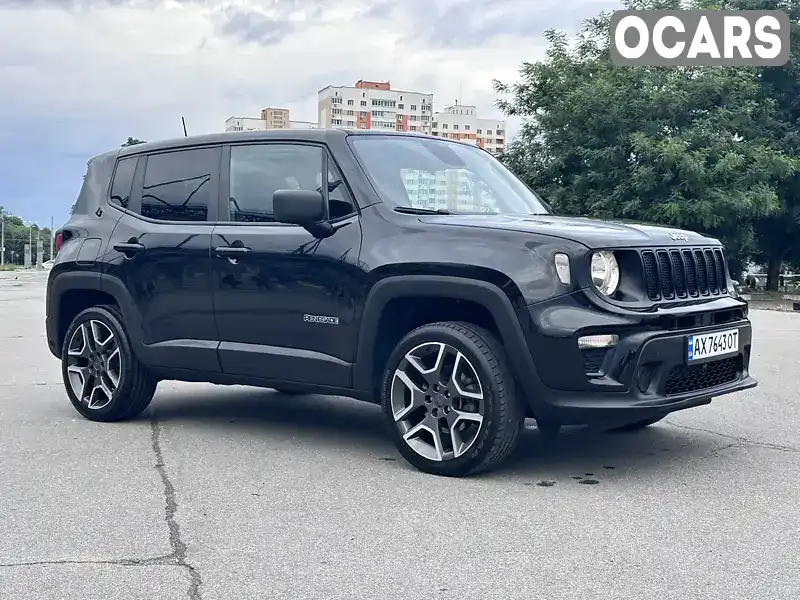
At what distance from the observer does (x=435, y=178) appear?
20.6 feet

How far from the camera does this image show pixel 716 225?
106ft

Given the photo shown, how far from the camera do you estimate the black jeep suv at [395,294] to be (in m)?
5.19

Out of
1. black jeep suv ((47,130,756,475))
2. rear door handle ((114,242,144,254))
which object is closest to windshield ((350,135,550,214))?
black jeep suv ((47,130,756,475))

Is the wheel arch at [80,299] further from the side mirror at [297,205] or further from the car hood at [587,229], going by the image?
the car hood at [587,229]

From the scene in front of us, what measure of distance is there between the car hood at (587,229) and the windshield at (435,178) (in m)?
0.28

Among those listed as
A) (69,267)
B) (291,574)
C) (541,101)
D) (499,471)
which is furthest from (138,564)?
(541,101)

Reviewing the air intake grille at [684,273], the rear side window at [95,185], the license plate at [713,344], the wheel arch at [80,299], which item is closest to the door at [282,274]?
the wheel arch at [80,299]

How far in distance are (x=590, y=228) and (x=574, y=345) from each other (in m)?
0.68

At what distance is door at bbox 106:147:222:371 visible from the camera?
21.6ft

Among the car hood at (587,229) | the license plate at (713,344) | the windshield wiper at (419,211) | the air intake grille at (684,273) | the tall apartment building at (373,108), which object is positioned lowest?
the license plate at (713,344)

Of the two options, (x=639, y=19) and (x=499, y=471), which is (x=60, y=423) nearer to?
(x=499, y=471)

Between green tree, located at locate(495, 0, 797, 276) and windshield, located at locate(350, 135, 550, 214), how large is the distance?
26.2 metres

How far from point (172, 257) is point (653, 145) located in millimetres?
28305

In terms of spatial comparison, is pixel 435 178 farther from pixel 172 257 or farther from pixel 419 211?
pixel 172 257
